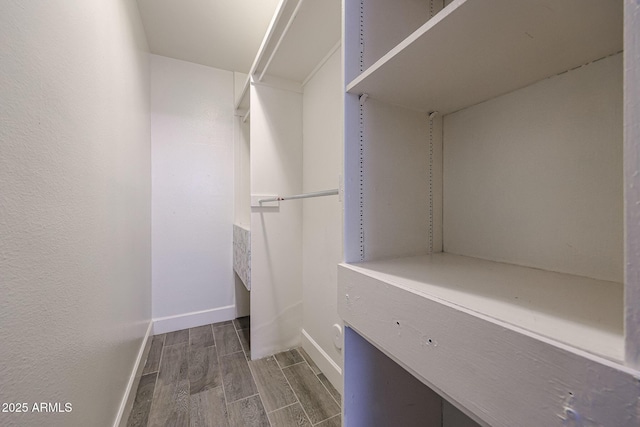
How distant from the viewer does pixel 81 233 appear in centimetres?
80

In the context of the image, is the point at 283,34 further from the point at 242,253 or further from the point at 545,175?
the point at 242,253

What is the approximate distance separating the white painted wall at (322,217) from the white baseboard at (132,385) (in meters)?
1.06

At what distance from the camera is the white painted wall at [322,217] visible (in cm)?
146

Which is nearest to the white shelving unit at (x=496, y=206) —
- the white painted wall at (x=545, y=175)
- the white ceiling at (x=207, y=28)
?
the white painted wall at (x=545, y=175)

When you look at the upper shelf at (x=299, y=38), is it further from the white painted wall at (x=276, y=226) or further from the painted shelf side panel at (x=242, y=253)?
the painted shelf side panel at (x=242, y=253)

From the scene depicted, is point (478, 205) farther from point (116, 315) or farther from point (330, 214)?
point (116, 315)

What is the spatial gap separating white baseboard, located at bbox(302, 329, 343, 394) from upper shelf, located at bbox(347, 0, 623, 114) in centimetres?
152

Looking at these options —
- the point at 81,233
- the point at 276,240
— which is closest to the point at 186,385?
the point at 276,240

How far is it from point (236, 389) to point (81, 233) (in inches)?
48.0

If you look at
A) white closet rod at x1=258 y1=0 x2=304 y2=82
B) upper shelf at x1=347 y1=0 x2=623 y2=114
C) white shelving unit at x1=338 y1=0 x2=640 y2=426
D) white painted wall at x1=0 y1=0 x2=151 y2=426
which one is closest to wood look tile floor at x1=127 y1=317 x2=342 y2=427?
white painted wall at x1=0 y1=0 x2=151 y2=426

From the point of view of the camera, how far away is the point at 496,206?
29.6 inches

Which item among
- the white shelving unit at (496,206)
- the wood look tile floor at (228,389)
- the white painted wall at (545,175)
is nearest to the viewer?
the white shelving unit at (496,206)

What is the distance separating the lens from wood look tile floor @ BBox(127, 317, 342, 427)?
1.25 m

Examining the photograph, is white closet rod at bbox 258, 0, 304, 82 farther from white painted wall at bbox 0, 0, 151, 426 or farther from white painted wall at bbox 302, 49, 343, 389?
white painted wall at bbox 0, 0, 151, 426
